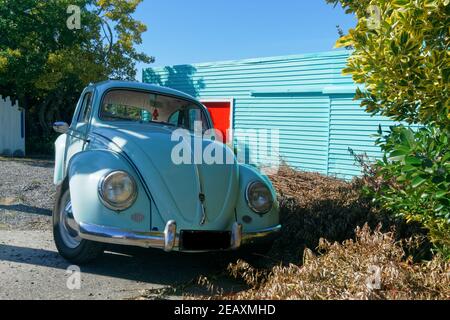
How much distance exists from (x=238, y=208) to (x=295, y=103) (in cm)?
684

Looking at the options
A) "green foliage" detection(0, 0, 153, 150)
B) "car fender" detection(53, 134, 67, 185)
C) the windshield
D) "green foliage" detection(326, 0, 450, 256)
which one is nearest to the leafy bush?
"green foliage" detection(326, 0, 450, 256)

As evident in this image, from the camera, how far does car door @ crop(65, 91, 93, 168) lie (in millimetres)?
4852

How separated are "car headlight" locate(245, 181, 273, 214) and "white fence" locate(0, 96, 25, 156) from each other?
37.4 feet

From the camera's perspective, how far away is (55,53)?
12766mm

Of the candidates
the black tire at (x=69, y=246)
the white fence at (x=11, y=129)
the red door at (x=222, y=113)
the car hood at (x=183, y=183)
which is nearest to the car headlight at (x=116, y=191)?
the car hood at (x=183, y=183)

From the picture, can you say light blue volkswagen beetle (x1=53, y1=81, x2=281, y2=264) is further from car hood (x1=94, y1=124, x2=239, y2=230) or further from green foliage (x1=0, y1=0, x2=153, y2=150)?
green foliage (x1=0, y1=0, x2=153, y2=150)

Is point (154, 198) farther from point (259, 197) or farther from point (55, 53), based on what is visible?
point (55, 53)

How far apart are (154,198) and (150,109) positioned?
1.99 metres

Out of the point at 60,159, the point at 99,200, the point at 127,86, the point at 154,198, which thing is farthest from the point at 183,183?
the point at 60,159

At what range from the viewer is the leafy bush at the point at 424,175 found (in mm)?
2836

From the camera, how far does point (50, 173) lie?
973cm

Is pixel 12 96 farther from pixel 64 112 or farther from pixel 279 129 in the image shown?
pixel 279 129
